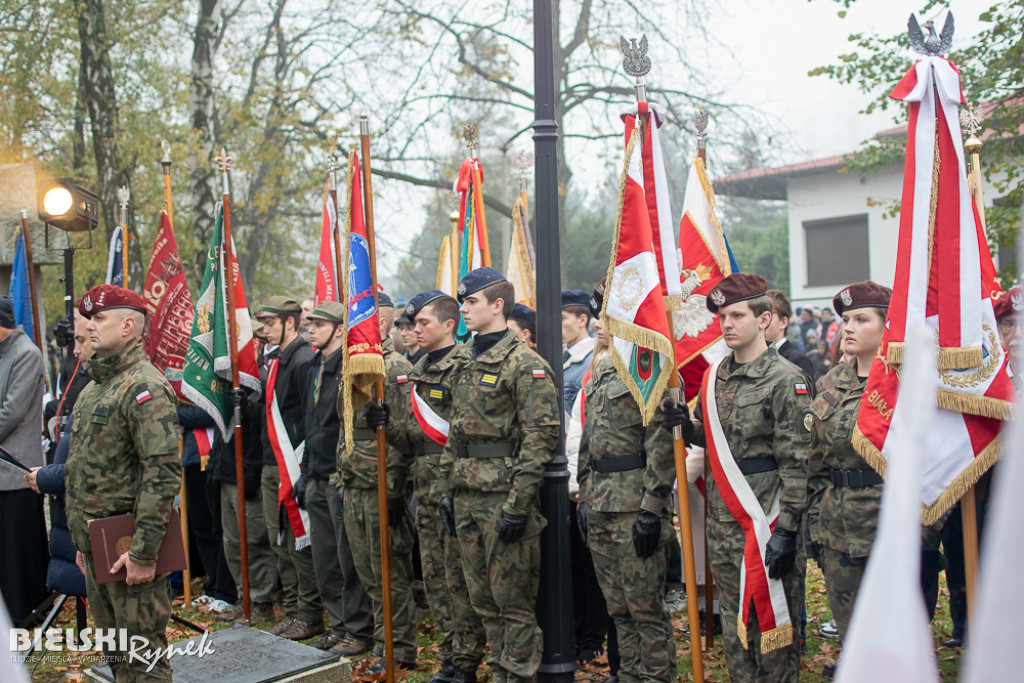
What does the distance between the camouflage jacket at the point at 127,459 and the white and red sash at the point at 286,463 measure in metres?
2.38

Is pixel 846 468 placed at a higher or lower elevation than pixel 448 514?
higher

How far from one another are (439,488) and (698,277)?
2278 mm

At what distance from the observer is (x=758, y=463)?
4.45 m

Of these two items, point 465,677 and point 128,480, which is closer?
point 128,480

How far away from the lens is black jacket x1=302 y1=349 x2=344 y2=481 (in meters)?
6.57

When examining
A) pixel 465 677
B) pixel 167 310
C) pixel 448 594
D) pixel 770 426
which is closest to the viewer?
pixel 770 426

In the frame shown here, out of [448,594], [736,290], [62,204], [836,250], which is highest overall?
[836,250]

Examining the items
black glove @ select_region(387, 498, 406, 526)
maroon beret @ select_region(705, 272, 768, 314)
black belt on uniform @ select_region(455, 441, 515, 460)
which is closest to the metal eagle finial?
maroon beret @ select_region(705, 272, 768, 314)

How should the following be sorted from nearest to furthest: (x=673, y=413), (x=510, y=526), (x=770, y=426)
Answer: (x=770, y=426) → (x=673, y=413) → (x=510, y=526)

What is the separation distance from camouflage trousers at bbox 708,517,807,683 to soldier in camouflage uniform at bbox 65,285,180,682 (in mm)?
2773

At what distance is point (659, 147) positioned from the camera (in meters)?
4.89

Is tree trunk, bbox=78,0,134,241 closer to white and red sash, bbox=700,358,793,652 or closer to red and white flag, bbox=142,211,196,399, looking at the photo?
red and white flag, bbox=142,211,196,399

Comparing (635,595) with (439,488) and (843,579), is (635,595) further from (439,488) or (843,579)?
(439,488)

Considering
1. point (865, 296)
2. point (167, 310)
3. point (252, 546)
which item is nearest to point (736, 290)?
point (865, 296)
